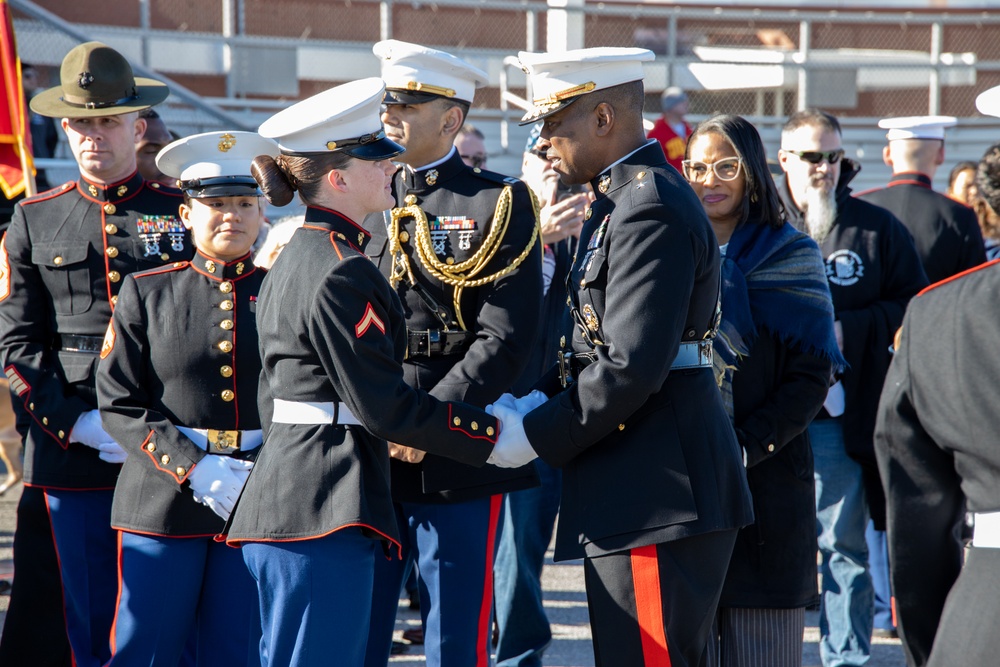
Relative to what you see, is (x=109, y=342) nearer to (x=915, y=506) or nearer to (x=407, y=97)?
(x=407, y=97)

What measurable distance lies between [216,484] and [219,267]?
0.67 metres

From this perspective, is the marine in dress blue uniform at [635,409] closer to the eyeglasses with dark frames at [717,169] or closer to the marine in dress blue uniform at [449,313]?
the marine in dress blue uniform at [449,313]

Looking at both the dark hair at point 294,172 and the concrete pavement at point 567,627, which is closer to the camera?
the dark hair at point 294,172

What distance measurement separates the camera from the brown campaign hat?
3.90m

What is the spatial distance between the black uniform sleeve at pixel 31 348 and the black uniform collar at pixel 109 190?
220 mm

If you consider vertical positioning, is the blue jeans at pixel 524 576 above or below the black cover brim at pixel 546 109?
below

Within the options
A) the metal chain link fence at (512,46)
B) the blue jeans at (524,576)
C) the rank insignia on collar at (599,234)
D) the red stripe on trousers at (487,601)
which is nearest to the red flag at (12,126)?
the blue jeans at (524,576)

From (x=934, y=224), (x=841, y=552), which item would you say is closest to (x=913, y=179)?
(x=934, y=224)

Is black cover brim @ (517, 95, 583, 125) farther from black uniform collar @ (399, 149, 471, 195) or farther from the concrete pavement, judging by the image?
the concrete pavement

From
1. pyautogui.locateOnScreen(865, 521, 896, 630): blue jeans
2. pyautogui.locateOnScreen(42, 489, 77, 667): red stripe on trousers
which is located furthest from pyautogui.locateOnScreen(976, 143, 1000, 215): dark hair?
pyautogui.locateOnScreen(865, 521, 896, 630): blue jeans

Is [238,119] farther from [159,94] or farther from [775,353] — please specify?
[775,353]

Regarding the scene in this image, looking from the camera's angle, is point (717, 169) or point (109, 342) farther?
point (717, 169)

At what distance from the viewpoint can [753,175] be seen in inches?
143

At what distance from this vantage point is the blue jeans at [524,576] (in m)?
4.61
